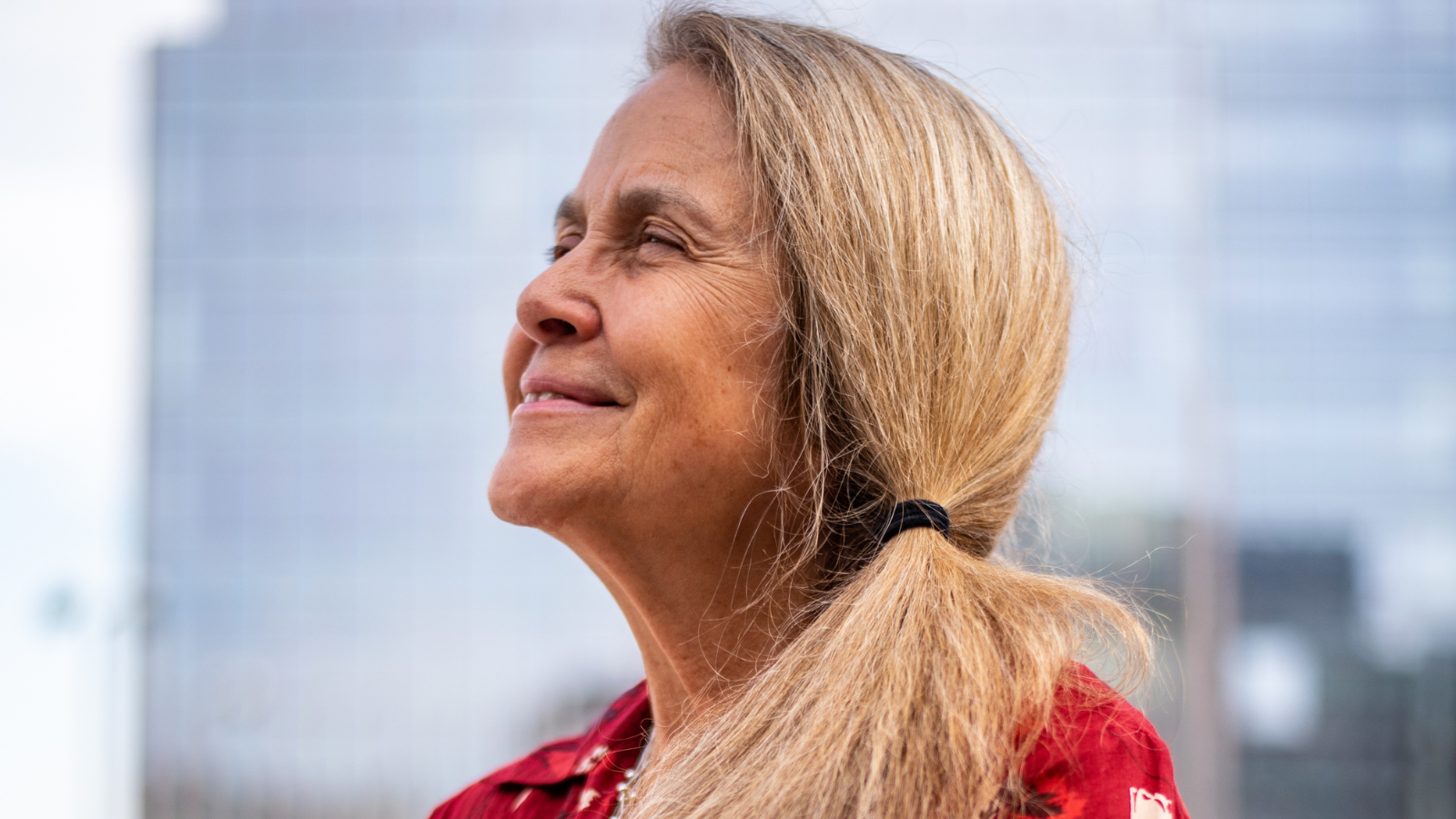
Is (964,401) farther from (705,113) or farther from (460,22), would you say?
(460,22)

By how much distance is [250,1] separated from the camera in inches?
1200

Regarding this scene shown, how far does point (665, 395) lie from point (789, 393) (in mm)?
130

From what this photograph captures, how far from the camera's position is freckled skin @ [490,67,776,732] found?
3.42 feet

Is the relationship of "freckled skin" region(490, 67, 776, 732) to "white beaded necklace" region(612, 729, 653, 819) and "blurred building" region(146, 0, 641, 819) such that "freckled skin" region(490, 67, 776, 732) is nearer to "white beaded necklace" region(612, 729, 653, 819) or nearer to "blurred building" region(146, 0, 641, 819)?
"white beaded necklace" region(612, 729, 653, 819)

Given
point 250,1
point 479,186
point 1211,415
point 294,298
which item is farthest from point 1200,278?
point 250,1

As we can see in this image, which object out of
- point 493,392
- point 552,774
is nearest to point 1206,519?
point 493,392

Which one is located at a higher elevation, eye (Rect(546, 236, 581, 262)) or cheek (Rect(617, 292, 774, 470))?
eye (Rect(546, 236, 581, 262))

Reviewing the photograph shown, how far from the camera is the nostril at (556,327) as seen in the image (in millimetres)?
1111

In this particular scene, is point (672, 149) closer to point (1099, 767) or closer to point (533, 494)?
point (533, 494)

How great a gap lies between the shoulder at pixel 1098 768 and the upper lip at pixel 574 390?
19.0 inches

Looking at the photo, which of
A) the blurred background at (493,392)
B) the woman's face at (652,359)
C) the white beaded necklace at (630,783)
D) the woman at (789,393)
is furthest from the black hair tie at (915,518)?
the blurred background at (493,392)

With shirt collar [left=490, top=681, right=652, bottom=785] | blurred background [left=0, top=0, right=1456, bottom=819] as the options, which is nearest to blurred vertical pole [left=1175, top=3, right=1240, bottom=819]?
blurred background [left=0, top=0, right=1456, bottom=819]

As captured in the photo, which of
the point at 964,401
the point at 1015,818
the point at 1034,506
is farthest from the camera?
the point at 1034,506

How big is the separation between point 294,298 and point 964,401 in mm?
Answer: 29874
